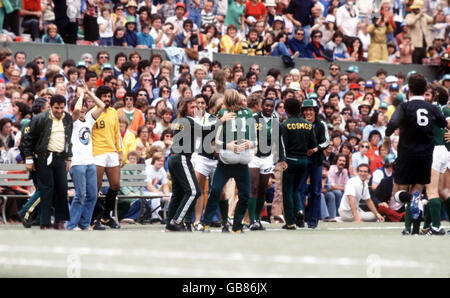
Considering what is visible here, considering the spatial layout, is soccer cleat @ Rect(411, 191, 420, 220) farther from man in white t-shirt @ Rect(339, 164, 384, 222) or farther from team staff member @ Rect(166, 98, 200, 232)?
man in white t-shirt @ Rect(339, 164, 384, 222)

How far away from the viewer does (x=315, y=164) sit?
16.1 meters

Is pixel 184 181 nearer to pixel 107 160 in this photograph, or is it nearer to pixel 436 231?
Answer: pixel 107 160

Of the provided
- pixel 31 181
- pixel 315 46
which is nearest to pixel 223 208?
pixel 31 181

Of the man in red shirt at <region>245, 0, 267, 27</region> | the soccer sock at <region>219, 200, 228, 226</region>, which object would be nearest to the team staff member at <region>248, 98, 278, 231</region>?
the soccer sock at <region>219, 200, 228, 226</region>

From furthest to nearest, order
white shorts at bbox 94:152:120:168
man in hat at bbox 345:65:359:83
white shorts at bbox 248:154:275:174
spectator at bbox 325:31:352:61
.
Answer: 1. spectator at bbox 325:31:352:61
2. man in hat at bbox 345:65:359:83
3. white shorts at bbox 248:154:275:174
4. white shorts at bbox 94:152:120:168

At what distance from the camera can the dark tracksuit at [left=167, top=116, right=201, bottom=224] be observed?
42.9 feet

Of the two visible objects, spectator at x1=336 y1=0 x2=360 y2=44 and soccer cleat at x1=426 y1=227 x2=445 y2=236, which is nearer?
soccer cleat at x1=426 y1=227 x2=445 y2=236

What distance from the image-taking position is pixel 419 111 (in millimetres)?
12688

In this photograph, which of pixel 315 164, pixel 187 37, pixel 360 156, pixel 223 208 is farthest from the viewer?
pixel 187 37

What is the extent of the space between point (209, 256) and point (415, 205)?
4.46m

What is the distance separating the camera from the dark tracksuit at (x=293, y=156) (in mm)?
15234

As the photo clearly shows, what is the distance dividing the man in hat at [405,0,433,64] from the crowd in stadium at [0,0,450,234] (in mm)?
35

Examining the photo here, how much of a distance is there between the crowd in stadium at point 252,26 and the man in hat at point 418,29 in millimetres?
28

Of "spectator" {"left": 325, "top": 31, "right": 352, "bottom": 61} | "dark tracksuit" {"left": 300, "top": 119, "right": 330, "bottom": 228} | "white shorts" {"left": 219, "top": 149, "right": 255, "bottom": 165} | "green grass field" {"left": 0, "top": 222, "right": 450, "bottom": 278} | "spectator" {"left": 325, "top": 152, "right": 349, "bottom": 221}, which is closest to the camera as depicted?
"green grass field" {"left": 0, "top": 222, "right": 450, "bottom": 278}
